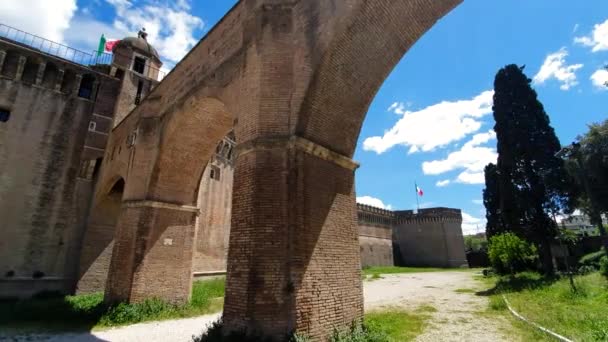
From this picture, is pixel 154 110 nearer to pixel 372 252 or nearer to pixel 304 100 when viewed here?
pixel 304 100

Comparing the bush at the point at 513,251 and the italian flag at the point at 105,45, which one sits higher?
the italian flag at the point at 105,45

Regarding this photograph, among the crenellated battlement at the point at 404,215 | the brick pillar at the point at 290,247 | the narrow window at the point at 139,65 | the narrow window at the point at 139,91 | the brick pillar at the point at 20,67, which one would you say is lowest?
the brick pillar at the point at 290,247

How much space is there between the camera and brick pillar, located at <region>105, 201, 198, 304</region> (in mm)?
11172

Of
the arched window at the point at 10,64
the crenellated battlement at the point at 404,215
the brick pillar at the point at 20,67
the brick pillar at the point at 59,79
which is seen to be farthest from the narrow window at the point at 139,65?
the crenellated battlement at the point at 404,215

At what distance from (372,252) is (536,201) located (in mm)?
25132

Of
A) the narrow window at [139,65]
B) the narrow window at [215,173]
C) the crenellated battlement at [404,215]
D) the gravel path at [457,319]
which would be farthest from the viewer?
the crenellated battlement at [404,215]

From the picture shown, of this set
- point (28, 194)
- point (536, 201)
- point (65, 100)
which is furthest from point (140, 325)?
point (536, 201)

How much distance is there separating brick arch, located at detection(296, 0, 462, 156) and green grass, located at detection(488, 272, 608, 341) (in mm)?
6283

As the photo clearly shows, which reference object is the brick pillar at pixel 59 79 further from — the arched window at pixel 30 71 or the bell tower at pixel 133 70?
the bell tower at pixel 133 70

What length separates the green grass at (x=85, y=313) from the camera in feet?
33.3

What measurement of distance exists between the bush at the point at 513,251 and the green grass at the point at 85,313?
57.6ft

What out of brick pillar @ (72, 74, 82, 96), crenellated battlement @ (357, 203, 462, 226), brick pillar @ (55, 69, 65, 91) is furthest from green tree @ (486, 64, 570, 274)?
brick pillar @ (55, 69, 65, 91)

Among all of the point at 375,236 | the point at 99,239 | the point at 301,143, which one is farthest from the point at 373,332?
the point at 375,236

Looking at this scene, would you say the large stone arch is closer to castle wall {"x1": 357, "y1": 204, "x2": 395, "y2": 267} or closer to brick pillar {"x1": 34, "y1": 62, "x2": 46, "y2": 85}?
brick pillar {"x1": 34, "y1": 62, "x2": 46, "y2": 85}
